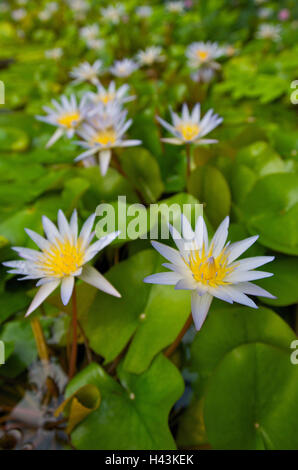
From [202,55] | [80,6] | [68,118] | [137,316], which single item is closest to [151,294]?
[137,316]

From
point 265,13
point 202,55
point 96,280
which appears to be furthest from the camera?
point 265,13

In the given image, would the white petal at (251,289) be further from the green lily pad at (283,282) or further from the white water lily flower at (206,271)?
the green lily pad at (283,282)

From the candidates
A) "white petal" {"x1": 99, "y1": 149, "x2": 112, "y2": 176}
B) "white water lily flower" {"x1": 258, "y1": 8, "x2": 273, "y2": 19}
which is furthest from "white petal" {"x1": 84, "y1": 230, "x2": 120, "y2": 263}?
"white water lily flower" {"x1": 258, "y1": 8, "x2": 273, "y2": 19}

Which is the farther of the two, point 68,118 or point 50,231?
point 68,118

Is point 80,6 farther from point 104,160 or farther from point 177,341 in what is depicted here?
point 177,341

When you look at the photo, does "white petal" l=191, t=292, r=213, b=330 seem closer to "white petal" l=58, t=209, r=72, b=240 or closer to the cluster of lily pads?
the cluster of lily pads

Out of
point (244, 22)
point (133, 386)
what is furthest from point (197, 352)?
point (244, 22)
